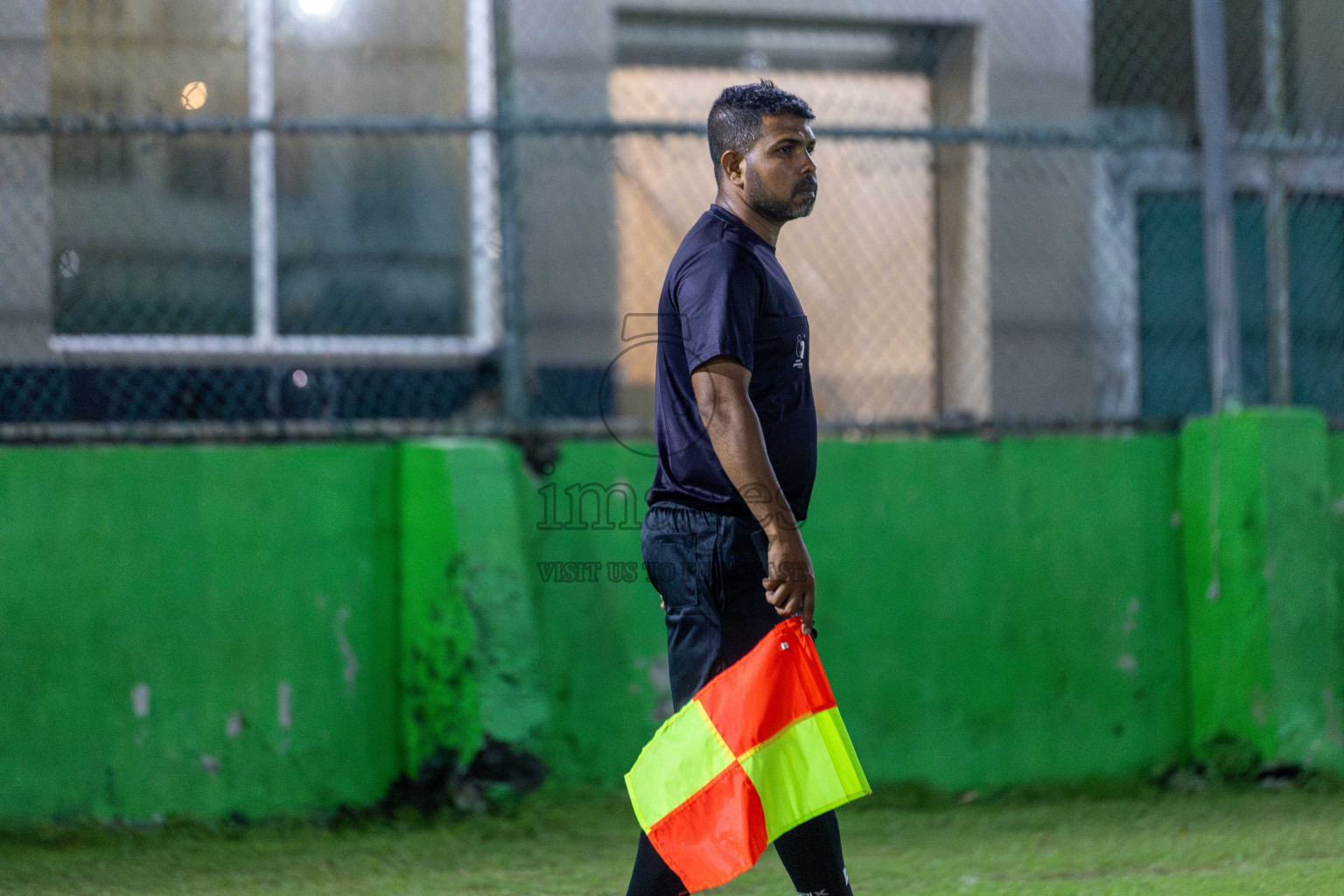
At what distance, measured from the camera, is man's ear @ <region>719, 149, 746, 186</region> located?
269 cm

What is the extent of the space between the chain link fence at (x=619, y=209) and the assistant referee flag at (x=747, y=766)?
102 inches

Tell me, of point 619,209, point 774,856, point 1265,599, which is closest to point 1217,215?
point 1265,599

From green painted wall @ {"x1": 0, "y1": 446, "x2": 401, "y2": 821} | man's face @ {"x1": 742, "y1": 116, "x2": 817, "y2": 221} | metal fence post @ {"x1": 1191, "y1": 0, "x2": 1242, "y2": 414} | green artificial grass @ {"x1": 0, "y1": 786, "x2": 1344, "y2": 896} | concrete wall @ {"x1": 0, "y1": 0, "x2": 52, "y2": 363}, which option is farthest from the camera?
concrete wall @ {"x1": 0, "y1": 0, "x2": 52, "y2": 363}

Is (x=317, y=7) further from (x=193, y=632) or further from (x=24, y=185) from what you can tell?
(x=193, y=632)

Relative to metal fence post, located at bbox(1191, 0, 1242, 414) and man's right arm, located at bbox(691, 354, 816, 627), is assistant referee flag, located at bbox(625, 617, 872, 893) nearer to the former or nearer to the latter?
man's right arm, located at bbox(691, 354, 816, 627)

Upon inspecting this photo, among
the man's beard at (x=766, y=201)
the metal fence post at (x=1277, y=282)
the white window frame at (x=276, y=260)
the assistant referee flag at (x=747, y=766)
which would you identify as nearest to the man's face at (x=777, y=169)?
the man's beard at (x=766, y=201)

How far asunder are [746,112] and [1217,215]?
10.8 ft

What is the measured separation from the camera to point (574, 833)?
4.45 metres

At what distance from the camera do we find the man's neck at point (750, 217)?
2.68 metres

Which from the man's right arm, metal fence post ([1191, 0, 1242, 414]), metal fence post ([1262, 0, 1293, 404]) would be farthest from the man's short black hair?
metal fence post ([1262, 0, 1293, 404])

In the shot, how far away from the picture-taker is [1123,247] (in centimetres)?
720

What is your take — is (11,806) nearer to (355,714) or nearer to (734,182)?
(355,714)

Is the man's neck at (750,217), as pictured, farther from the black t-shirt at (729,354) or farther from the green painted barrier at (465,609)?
the green painted barrier at (465,609)

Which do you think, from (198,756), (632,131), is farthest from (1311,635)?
(198,756)
